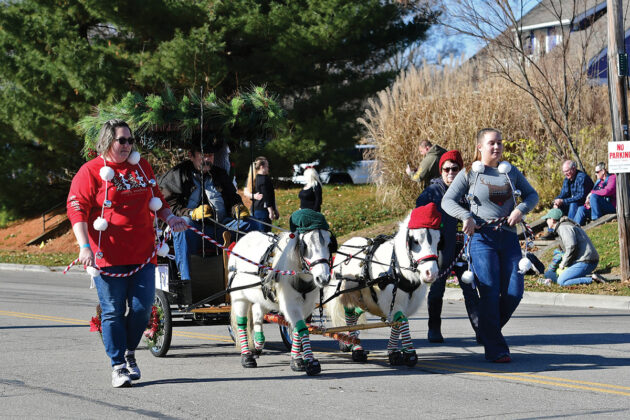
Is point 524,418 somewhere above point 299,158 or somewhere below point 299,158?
below

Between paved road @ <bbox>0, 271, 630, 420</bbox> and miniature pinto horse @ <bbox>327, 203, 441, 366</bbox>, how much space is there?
1.18 ft

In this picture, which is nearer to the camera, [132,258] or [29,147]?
[132,258]

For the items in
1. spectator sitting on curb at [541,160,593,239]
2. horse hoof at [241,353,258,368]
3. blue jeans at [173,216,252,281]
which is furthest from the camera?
spectator sitting on curb at [541,160,593,239]

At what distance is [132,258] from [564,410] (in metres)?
3.63

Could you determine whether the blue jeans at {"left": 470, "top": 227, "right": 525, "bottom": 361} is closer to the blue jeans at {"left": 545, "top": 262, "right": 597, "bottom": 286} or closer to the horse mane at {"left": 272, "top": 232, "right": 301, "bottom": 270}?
the horse mane at {"left": 272, "top": 232, "right": 301, "bottom": 270}

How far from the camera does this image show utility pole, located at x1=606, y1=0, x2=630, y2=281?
15.8 metres

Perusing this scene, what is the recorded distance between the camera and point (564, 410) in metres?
6.70

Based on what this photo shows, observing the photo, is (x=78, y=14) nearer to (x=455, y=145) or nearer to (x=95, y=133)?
(x=455, y=145)

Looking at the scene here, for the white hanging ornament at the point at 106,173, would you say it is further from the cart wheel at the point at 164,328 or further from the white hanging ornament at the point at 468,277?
the white hanging ornament at the point at 468,277

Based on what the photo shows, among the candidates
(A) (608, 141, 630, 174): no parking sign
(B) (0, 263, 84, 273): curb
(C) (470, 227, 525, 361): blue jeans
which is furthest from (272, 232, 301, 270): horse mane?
(B) (0, 263, 84, 273): curb

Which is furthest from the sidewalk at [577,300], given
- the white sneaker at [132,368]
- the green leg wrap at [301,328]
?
the white sneaker at [132,368]

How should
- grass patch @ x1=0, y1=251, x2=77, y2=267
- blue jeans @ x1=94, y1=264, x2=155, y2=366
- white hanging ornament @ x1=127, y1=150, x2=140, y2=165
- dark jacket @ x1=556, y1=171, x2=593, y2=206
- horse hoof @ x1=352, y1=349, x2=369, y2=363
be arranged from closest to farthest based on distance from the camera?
blue jeans @ x1=94, y1=264, x2=155, y2=366, white hanging ornament @ x1=127, y1=150, x2=140, y2=165, horse hoof @ x1=352, y1=349, x2=369, y2=363, dark jacket @ x1=556, y1=171, x2=593, y2=206, grass patch @ x1=0, y1=251, x2=77, y2=267

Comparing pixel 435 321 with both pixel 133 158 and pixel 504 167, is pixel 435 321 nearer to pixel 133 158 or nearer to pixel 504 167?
pixel 504 167

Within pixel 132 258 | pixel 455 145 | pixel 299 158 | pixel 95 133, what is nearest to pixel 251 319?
pixel 132 258
